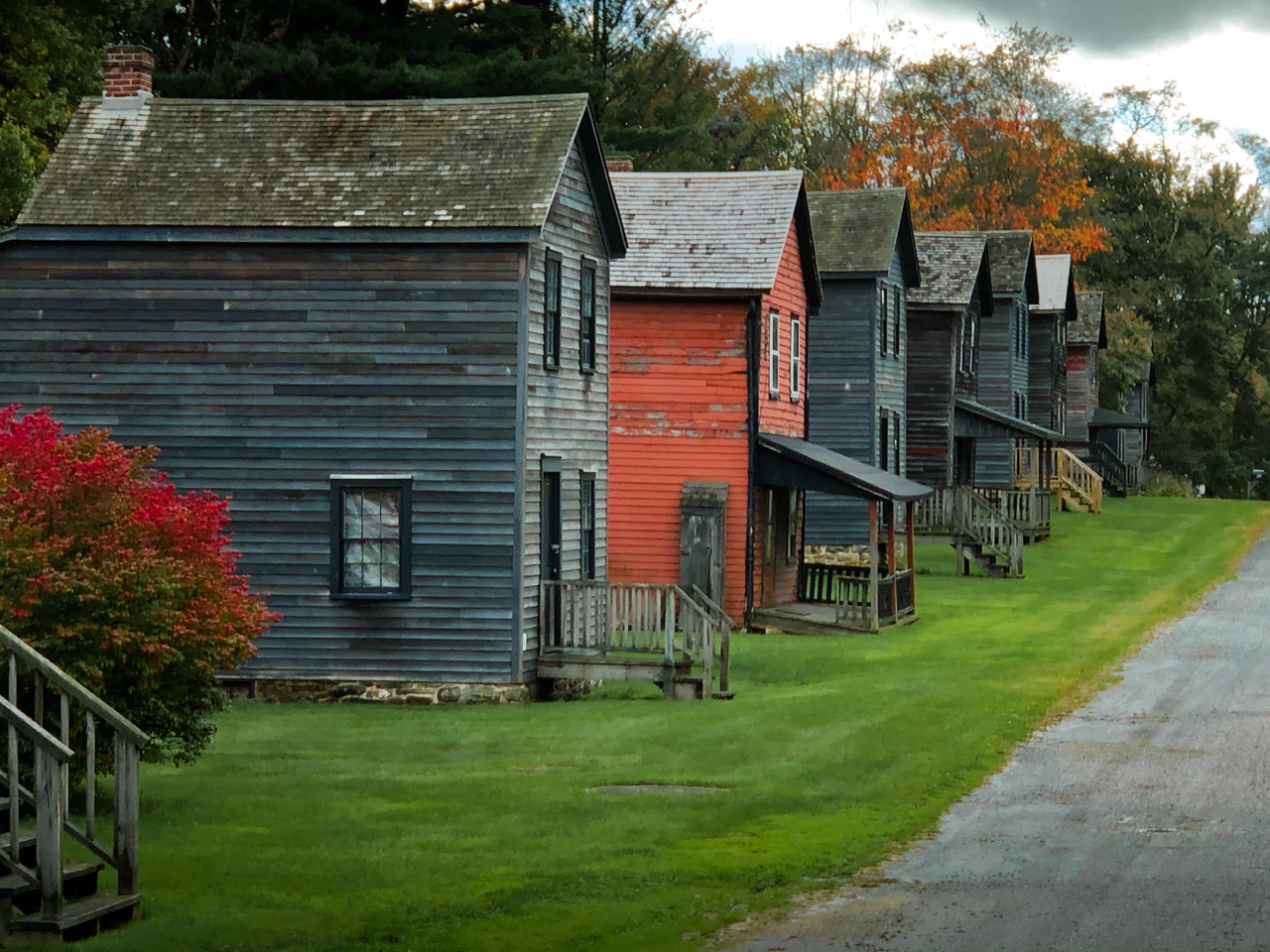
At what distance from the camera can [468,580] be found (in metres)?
24.4

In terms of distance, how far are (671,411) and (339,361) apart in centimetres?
1071

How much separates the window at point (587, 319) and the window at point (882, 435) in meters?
18.1

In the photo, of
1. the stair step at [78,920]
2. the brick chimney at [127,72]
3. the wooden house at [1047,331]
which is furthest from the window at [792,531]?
the wooden house at [1047,331]

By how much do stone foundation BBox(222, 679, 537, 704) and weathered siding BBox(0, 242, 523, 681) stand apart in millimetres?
164

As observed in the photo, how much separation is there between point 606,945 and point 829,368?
113 ft

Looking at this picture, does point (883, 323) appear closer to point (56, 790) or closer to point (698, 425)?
point (698, 425)

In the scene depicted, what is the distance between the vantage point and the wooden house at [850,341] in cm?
4378

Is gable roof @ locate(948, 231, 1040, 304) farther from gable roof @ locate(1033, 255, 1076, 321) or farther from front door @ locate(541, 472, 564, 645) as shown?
front door @ locate(541, 472, 564, 645)

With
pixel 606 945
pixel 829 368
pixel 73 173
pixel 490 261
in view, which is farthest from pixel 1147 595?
pixel 606 945

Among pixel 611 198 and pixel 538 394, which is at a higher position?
pixel 611 198

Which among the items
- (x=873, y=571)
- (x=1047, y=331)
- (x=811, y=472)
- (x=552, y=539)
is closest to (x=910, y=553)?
(x=811, y=472)

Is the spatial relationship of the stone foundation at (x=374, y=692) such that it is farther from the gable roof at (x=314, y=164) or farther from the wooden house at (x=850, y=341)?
the wooden house at (x=850, y=341)

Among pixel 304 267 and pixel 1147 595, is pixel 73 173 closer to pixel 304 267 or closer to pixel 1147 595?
pixel 304 267

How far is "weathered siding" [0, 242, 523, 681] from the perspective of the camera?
24.4 meters
